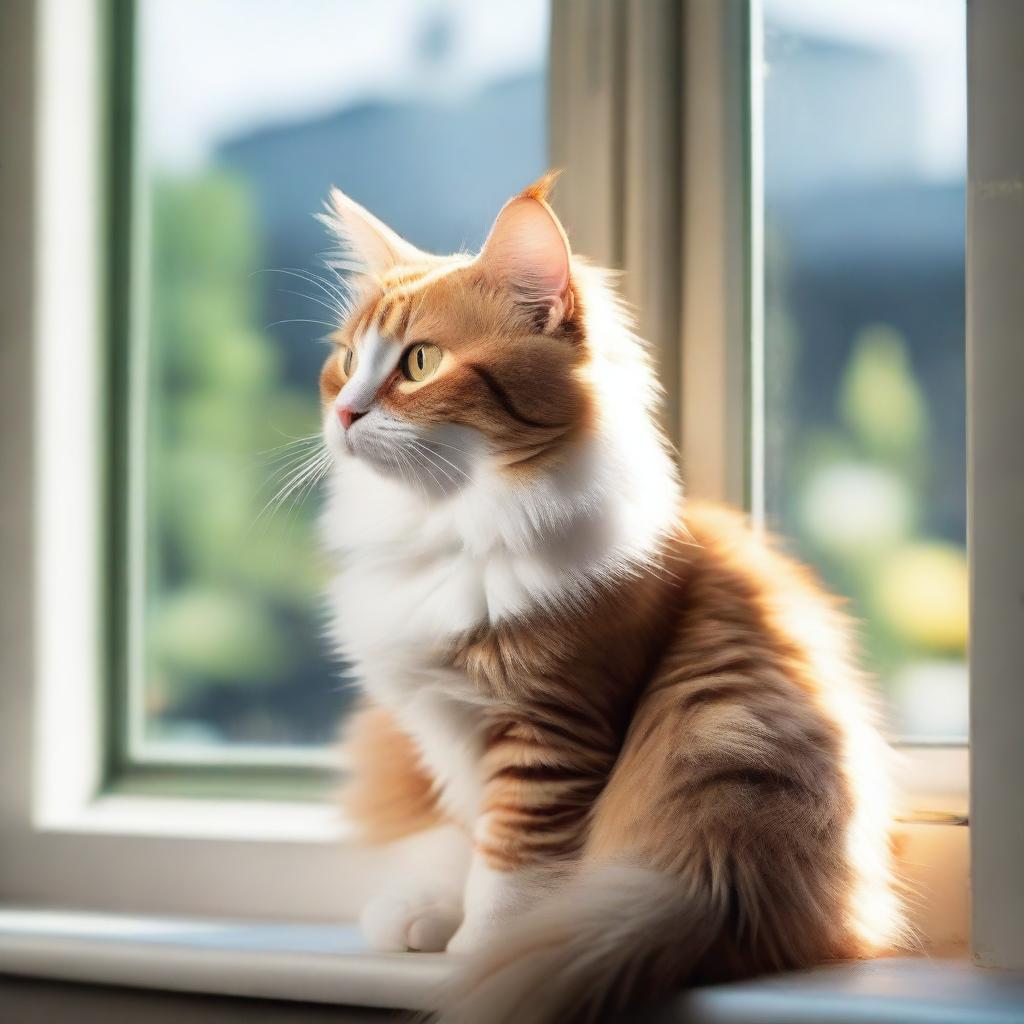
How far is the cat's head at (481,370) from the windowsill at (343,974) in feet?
1.37

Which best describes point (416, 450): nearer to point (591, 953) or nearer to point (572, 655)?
point (572, 655)

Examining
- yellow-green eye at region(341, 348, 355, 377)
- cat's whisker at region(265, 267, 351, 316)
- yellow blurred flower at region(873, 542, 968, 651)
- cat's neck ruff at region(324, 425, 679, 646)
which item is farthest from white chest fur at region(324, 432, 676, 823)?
yellow blurred flower at region(873, 542, 968, 651)

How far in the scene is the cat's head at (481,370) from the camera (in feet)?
3.24

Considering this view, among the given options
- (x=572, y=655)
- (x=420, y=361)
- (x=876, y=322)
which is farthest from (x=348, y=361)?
(x=876, y=322)

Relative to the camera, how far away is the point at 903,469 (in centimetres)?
128

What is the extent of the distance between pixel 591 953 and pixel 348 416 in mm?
485

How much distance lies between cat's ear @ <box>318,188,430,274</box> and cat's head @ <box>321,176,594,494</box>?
126mm

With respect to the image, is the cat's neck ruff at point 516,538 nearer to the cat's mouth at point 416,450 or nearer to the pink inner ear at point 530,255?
the cat's mouth at point 416,450

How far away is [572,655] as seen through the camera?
0.96 metres

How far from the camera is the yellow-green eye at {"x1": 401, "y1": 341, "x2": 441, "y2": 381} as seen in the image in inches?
40.5

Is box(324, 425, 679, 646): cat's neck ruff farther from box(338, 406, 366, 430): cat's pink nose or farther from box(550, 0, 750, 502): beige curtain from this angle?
box(550, 0, 750, 502): beige curtain

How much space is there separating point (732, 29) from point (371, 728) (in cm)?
86

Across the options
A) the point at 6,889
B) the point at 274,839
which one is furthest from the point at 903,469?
the point at 6,889

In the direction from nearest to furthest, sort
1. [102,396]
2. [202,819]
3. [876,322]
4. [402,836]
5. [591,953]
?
[591,953]
[402,836]
[876,322]
[202,819]
[102,396]
